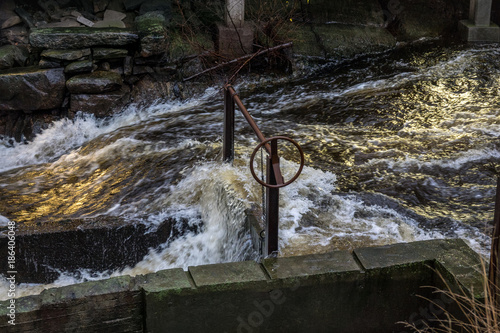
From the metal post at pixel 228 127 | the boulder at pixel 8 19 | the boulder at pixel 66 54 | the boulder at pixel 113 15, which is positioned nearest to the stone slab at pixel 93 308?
the metal post at pixel 228 127

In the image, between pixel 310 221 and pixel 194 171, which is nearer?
pixel 310 221

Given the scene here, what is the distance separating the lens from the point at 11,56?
7.68 m

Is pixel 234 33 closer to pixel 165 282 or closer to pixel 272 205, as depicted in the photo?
pixel 272 205

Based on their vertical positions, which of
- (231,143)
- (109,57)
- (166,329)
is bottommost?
(166,329)

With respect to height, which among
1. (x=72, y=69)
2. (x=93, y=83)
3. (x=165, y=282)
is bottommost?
(x=165, y=282)

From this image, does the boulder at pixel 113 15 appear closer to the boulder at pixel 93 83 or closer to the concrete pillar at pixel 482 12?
the boulder at pixel 93 83

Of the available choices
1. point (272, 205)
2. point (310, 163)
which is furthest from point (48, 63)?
point (272, 205)

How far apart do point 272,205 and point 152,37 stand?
502cm

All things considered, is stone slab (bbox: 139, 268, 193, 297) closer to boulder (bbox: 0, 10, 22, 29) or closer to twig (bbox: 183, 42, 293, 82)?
twig (bbox: 183, 42, 293, 82)

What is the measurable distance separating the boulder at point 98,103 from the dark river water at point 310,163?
5.8 inches

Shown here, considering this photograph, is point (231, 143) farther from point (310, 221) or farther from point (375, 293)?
point (375, 293)

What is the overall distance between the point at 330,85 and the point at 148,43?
8.55 ft

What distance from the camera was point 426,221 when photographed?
452 centimetres

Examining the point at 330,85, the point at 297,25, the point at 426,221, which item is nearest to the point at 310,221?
the point at 426,221
